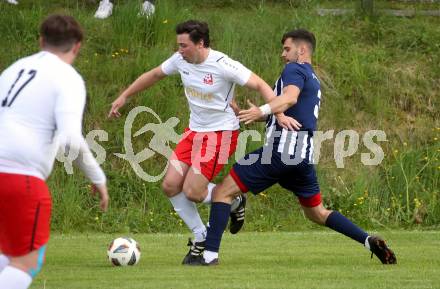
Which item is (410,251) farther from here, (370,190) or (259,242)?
(370,190)

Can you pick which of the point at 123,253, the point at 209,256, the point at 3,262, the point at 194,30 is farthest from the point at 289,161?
the point at 3,262

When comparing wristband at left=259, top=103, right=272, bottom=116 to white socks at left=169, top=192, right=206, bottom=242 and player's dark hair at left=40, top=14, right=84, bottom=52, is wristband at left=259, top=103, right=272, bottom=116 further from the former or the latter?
player's dark hair at left=40, top=14, right=84, bottom=52

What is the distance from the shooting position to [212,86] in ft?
30.4

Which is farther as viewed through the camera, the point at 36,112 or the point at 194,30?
the point at 194,30

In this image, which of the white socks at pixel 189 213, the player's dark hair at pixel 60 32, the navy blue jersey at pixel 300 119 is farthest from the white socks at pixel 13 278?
the white socks at pixel 189 213

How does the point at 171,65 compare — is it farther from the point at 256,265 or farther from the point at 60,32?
the point at 60,32

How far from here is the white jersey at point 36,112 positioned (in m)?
5.57

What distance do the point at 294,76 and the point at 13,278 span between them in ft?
12.6

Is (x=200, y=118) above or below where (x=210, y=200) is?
above

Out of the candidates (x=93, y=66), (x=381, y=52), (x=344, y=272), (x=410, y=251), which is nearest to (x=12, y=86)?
(x=344, y=272)

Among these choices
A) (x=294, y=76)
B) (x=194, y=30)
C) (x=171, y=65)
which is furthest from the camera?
(x=171, y=65)

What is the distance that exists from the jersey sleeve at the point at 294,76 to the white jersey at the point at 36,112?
11.1 feet

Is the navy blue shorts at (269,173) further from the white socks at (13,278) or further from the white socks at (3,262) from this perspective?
the white socks at (13,278)

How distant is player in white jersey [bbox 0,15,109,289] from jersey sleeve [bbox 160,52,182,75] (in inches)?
148
